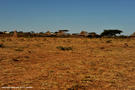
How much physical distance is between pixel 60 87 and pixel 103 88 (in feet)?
3.16

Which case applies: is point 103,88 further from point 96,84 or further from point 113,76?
point 113,76

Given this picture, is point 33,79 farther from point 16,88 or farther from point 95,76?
point 95,76

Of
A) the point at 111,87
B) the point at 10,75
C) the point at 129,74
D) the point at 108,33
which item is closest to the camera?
the point at 111,87

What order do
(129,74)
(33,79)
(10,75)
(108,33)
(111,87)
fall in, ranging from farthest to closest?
(108,33)
(129,74)
(10,75)
(33,79)
(111,87)

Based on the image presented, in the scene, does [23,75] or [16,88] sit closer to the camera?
[16,88]

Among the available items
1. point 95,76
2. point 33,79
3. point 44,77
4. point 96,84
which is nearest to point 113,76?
point 95,76

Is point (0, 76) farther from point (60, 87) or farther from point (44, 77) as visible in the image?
point (60, 87)

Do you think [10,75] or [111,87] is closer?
[111,87]

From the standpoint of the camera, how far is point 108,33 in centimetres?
5300

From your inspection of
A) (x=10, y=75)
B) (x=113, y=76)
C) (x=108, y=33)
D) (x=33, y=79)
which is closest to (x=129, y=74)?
(x=113, y=76)

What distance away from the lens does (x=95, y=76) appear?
170 inches

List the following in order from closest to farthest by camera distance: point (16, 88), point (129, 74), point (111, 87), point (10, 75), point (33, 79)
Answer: point (16, 88)
point (111, 87)
point (33, 79)
point (10, 75)
point (129, 74)

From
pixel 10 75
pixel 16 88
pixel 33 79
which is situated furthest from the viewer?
pixel 10 75

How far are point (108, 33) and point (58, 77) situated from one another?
5118 cm
